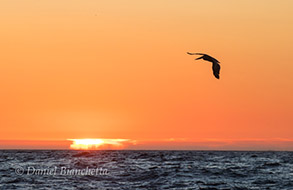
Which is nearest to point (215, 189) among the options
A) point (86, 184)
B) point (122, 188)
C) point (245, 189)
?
point (245, 189)

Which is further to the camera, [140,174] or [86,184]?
[140,174]

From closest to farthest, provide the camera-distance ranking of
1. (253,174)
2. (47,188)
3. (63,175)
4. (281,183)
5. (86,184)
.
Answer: (47,188) → (86,184) → (281,183) → (63,175) → (253,174)

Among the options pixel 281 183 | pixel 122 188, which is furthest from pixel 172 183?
pixel 281 183

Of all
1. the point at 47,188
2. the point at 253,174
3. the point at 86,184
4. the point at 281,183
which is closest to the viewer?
the point at 47,188

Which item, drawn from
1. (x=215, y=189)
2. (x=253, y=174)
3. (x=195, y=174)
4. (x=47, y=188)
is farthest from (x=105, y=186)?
(x=253, y=174)

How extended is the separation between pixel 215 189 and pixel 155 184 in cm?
366

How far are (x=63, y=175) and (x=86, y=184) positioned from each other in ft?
18.5

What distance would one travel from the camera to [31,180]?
34000 mm

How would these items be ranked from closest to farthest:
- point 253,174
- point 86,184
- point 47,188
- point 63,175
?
point 47,188 → point 86,184 → point 63,175 → point 253,174

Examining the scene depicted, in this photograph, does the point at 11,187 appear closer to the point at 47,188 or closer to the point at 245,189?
the point at 47,188

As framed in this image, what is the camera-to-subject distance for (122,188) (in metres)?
30.9

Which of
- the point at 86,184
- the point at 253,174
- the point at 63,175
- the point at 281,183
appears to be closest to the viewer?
the point at 86,184

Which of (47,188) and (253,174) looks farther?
(253,174)

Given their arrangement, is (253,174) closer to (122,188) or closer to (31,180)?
(122,188)
